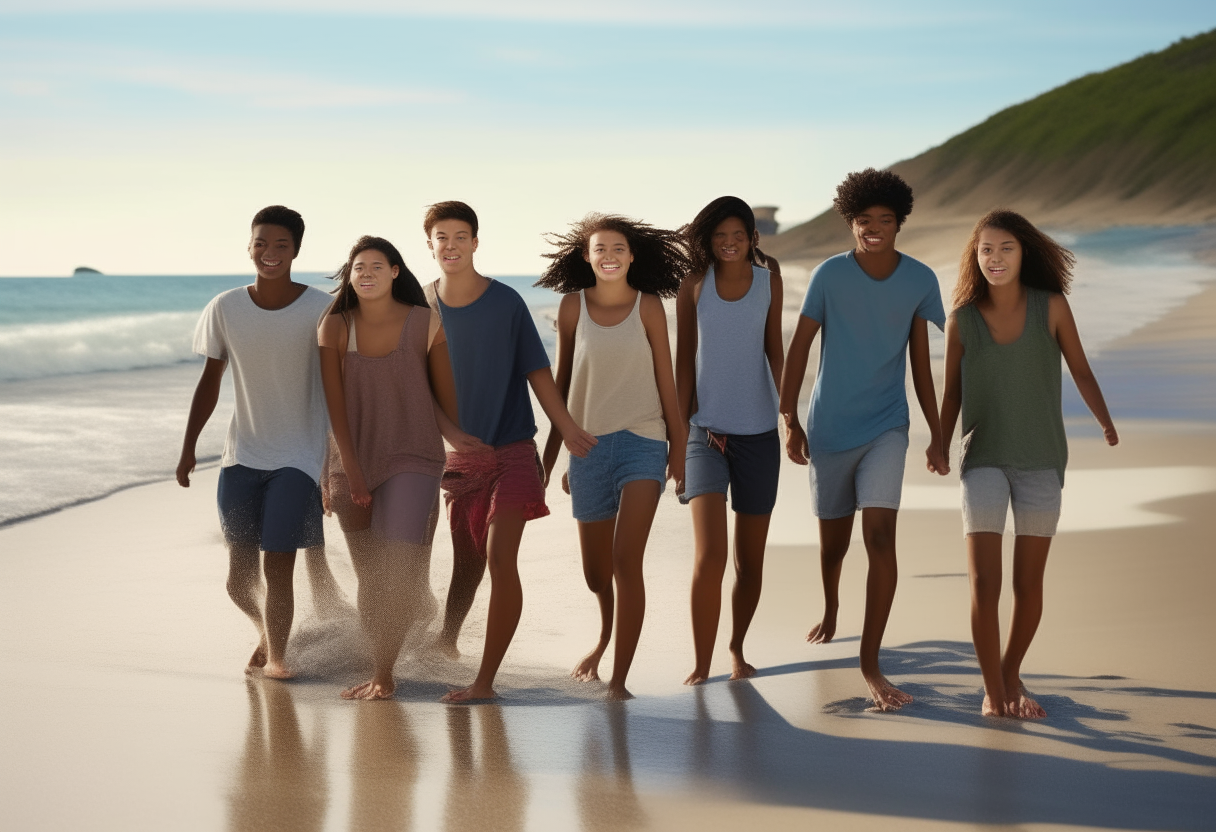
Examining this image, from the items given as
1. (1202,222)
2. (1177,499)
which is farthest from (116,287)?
(1177,499)

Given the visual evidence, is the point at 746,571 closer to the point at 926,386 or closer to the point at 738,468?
the point at 738,468

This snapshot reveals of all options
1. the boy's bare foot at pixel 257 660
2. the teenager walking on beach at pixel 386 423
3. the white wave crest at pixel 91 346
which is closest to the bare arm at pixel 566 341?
the teenager walking on beach at pixel 386 423

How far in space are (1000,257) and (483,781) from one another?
2681mm

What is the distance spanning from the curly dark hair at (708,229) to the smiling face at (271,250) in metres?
1.62

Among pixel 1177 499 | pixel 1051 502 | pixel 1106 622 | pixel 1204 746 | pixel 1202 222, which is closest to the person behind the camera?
pixel 1204 746

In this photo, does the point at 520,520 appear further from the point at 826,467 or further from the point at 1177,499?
the point at 1177,499

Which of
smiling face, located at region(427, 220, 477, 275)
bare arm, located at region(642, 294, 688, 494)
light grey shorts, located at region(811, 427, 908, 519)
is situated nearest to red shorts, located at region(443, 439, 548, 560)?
bare arm, located at region(642, 294, 688, 494)

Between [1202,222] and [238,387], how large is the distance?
73.4 meters

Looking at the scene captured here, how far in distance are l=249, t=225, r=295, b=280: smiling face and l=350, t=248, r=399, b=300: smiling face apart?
15.6 inches

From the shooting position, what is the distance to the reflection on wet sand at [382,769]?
4.18 metres

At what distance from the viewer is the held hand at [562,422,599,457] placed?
18.2 ft

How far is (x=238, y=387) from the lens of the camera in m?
5.91

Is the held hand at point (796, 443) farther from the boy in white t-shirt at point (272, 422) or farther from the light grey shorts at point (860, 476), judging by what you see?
the boy in white t-shirt at point (272, 422)

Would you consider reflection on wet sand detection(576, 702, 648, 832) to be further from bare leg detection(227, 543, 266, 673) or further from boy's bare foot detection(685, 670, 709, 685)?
bare leg detection(227, 543, 266, 673)
